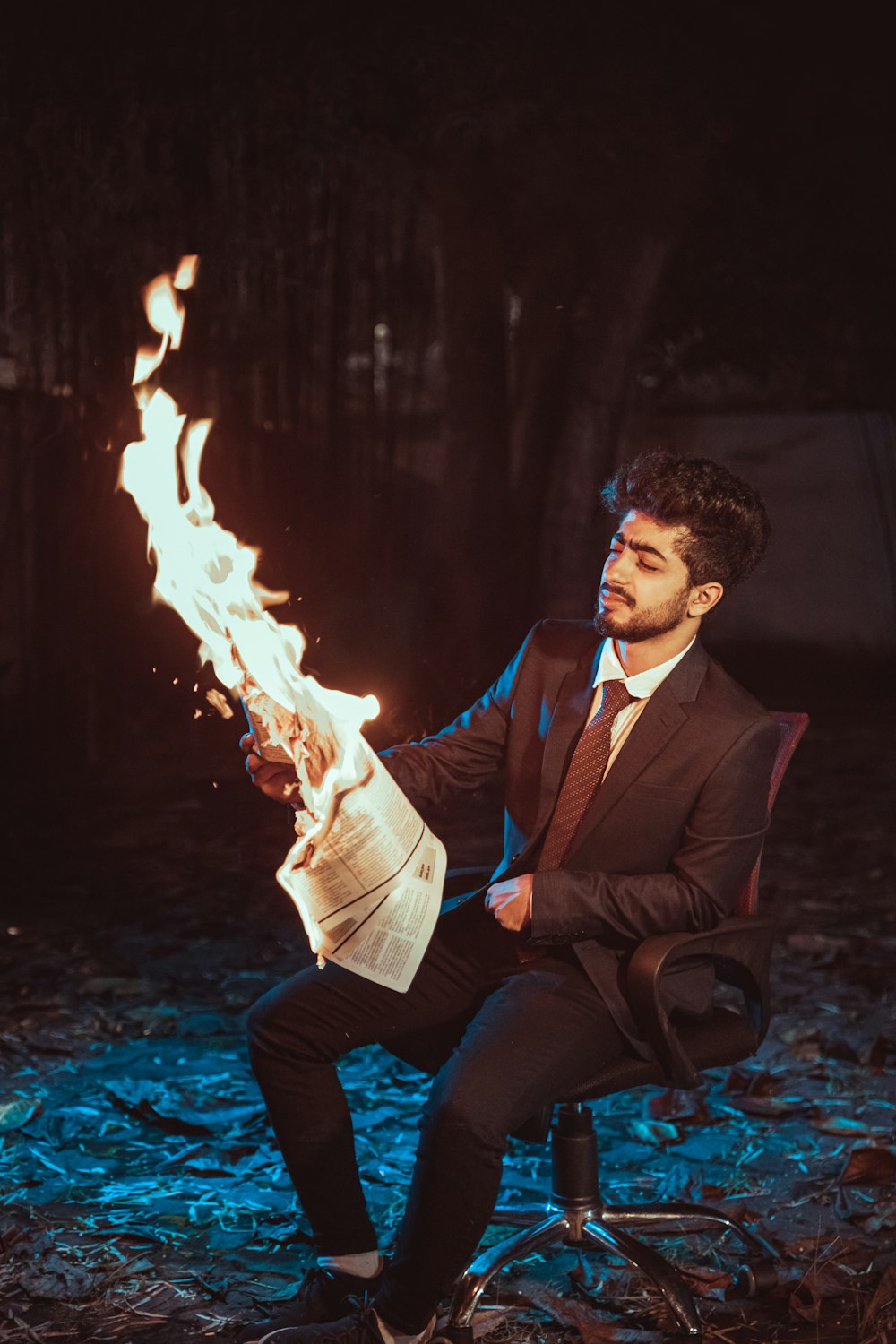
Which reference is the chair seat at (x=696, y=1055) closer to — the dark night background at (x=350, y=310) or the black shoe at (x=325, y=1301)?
the black shoe at (x=325, y=1301)

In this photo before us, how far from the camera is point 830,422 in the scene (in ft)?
50.5

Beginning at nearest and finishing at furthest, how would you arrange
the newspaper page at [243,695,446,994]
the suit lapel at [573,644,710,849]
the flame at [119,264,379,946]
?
the newspaper page at [243,695,446,994] < the flame at [119,264,379,946] < the suit lapel at [573,644,710,849]

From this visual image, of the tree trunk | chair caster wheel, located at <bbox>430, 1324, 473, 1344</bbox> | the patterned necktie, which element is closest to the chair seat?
the patterned necktie

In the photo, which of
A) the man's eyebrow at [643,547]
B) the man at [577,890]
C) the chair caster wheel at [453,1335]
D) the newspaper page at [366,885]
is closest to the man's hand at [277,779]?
the man at [577,890]

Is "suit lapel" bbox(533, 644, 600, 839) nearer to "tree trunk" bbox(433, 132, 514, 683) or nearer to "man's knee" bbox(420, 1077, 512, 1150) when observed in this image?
"man's knee" bbox(420, 1077, 512, 1150)

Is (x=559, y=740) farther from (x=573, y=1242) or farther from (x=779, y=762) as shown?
(x=573, y=1242)

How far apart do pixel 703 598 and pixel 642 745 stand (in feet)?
1.34

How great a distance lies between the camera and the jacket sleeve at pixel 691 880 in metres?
3.45

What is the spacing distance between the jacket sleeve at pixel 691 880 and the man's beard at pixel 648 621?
13.0 inches

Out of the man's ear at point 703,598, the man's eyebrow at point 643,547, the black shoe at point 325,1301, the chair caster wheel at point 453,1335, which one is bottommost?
the chair caster wheel at point 453,1335

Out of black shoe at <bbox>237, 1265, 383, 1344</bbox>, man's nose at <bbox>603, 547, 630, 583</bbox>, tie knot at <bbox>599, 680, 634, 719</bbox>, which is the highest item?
man's nose at <bbox>603, 547, 630, 583</bbox>

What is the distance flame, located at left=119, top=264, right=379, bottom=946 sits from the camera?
3.26m

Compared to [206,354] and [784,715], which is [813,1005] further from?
[206,354]

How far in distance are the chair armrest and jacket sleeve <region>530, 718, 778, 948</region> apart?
5cm
